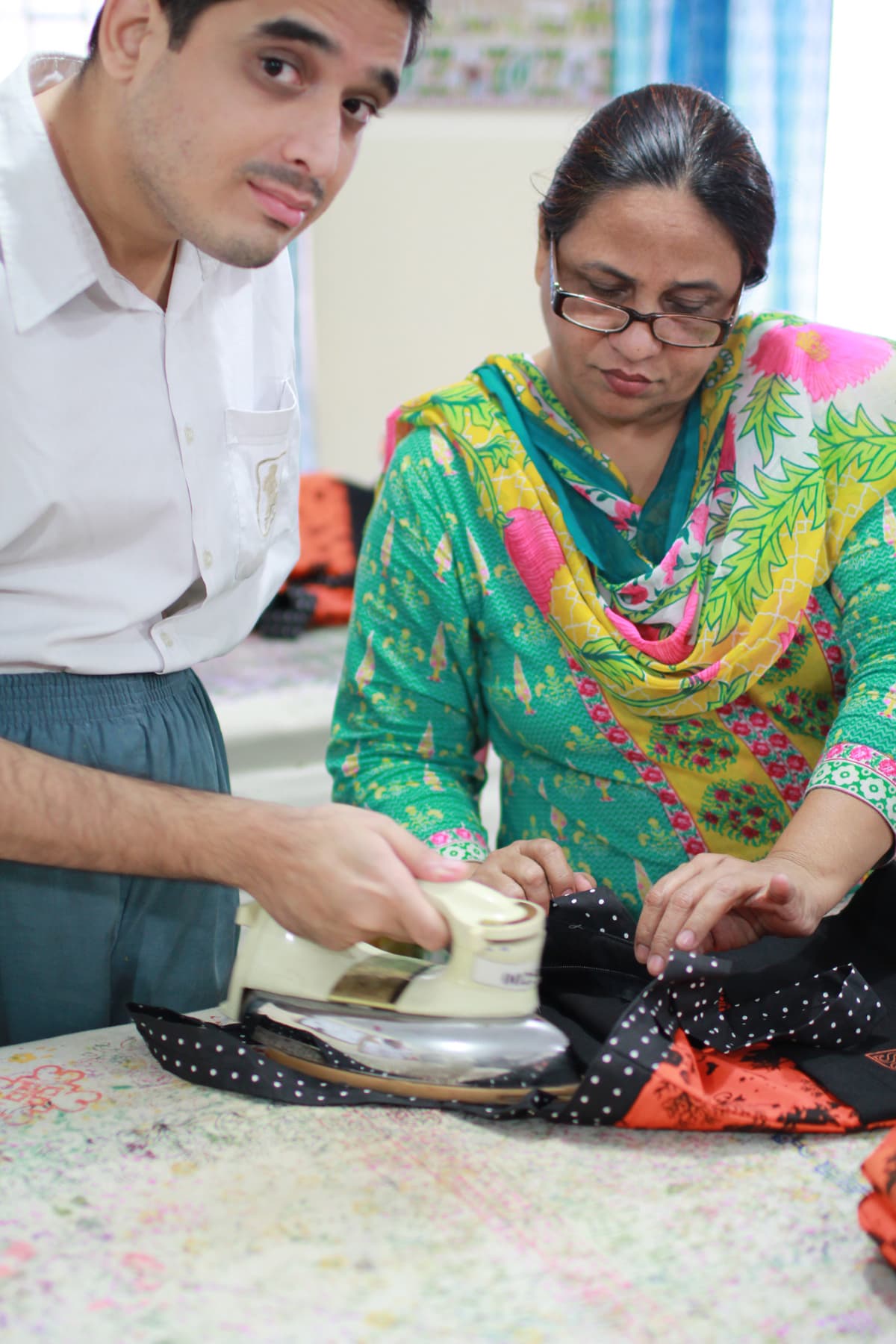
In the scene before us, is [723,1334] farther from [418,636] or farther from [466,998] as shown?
[418,636]

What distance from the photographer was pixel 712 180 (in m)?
1.19

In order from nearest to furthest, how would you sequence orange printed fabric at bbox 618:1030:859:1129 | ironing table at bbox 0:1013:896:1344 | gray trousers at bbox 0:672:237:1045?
ironing table at bbox 0:1013:896:1344 < orange printed fabric at bbox 618:1030:859:1129 < gray trousers at bbox 0:672:237:1045

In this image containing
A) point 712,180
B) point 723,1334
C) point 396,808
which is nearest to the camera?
point 723,1334

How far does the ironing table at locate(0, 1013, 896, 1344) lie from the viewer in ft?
2.28

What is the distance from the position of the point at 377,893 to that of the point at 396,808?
39cm

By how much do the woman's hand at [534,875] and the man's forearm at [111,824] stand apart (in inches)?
9.2

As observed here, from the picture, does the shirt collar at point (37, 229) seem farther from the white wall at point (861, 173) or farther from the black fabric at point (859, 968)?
the white wall at point (861, 173)

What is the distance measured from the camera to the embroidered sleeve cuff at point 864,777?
44.7 inches

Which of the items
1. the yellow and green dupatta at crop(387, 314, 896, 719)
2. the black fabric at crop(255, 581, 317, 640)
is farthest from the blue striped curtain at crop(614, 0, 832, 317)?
the yellow and green dupatta at crop(387, 314, 896, 719)

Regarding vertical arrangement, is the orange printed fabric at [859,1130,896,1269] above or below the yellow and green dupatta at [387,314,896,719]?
below

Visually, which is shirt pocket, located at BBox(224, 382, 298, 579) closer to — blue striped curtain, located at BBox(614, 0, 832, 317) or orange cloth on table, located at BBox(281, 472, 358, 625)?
orange cloth on table, located at BBox(281, 472, 358, 625)

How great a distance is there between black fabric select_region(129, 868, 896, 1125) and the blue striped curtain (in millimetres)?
2810

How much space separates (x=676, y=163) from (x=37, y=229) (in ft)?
1.88

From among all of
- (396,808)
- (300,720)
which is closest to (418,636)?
(396,808)
